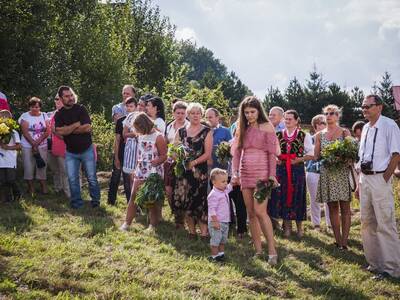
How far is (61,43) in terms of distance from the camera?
59.3 ft

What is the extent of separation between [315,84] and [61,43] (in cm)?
2627

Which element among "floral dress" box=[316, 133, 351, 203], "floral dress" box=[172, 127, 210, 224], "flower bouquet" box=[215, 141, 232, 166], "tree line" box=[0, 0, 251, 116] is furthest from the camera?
"tree line" box=[0, 0, 251, 116]

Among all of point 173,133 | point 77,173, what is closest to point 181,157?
point 173,133

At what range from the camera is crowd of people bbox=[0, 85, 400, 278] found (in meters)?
6.62

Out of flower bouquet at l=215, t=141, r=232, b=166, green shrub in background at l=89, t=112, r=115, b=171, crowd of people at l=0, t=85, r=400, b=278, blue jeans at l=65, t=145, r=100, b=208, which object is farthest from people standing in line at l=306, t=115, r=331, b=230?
green shrub in background at l=89, t=112, r=115, b=171

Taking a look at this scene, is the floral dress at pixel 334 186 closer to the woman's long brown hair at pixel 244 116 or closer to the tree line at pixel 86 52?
the woman's long brown hair at pixel 244 116

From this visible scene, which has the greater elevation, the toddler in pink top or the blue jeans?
the blue jeans

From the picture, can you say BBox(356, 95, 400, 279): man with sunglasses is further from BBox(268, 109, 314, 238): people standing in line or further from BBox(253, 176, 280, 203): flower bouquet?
BBox(268, 109, 314, 238): people standing in line

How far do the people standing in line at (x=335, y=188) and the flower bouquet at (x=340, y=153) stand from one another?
0.16 meters

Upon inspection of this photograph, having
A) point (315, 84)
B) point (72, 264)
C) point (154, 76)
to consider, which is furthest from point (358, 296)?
point (315, 84)

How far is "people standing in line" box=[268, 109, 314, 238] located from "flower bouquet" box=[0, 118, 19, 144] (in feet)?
15.9

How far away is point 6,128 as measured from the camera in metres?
8.56

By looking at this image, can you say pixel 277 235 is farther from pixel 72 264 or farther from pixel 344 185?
pixel 72 264

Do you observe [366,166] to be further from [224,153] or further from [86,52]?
[86,52]
